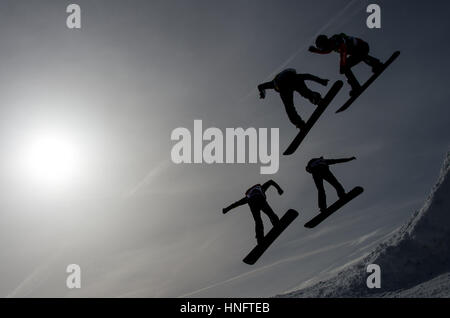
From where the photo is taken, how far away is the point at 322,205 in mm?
12516

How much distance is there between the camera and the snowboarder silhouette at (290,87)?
36.8 feet

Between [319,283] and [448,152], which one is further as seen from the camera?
[319,283]

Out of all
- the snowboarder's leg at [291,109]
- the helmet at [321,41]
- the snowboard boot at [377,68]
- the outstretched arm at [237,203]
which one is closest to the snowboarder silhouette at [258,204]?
the outstretched arm at [237,203]

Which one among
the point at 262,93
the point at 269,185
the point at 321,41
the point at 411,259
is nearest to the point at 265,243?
the point at 269,185

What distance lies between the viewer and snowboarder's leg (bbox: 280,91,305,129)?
37.3 feet

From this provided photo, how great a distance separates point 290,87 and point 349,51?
2.05 metres

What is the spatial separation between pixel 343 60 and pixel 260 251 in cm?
668

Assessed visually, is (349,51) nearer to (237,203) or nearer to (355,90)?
(355,90)

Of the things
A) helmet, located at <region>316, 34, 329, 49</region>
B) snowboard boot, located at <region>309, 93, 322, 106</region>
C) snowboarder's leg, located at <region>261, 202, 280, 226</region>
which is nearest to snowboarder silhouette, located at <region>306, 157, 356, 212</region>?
snowboarder's leg, located at <region>261, 202, 280, 226</region>
